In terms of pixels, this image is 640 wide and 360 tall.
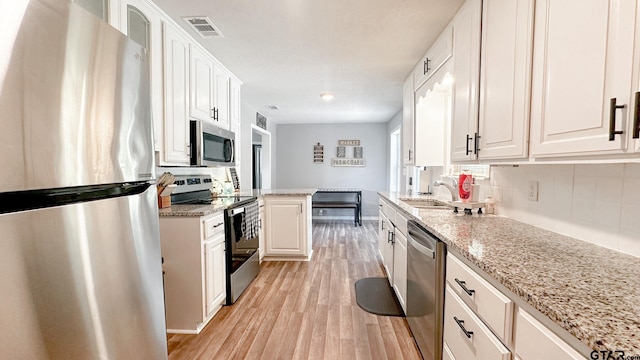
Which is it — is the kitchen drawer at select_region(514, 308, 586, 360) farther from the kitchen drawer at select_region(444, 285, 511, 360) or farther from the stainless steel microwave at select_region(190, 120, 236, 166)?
the stainless steel microwave at select_region(190, 120, 236, 166)

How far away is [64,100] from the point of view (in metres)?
0.71

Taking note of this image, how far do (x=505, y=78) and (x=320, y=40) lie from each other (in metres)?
1.54

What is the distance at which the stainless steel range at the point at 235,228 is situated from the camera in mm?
2432

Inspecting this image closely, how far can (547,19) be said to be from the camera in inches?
43.8

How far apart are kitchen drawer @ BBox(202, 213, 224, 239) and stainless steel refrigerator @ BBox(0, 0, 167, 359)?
42.5 inches

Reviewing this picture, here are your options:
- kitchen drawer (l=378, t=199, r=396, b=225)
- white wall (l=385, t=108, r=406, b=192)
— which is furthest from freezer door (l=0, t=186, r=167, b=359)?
white wall (l=385, t=108, r=406, b=192)

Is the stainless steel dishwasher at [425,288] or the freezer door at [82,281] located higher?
the freezer door at [82,281]

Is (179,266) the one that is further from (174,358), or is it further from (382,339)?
(382,339)

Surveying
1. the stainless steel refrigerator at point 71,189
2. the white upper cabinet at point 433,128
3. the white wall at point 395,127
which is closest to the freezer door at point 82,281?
the stainless steel refrigerator at point 71,189

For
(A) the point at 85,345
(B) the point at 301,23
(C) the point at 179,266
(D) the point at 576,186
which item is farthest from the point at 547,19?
(C) the point at 179,266

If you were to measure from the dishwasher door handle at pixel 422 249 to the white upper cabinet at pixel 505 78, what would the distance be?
0.61 m

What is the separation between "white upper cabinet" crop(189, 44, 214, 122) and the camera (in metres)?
2.44

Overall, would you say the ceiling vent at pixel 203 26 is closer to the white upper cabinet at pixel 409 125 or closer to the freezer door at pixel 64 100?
the freezer door at pixel 64 100

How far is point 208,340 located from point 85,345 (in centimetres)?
139
